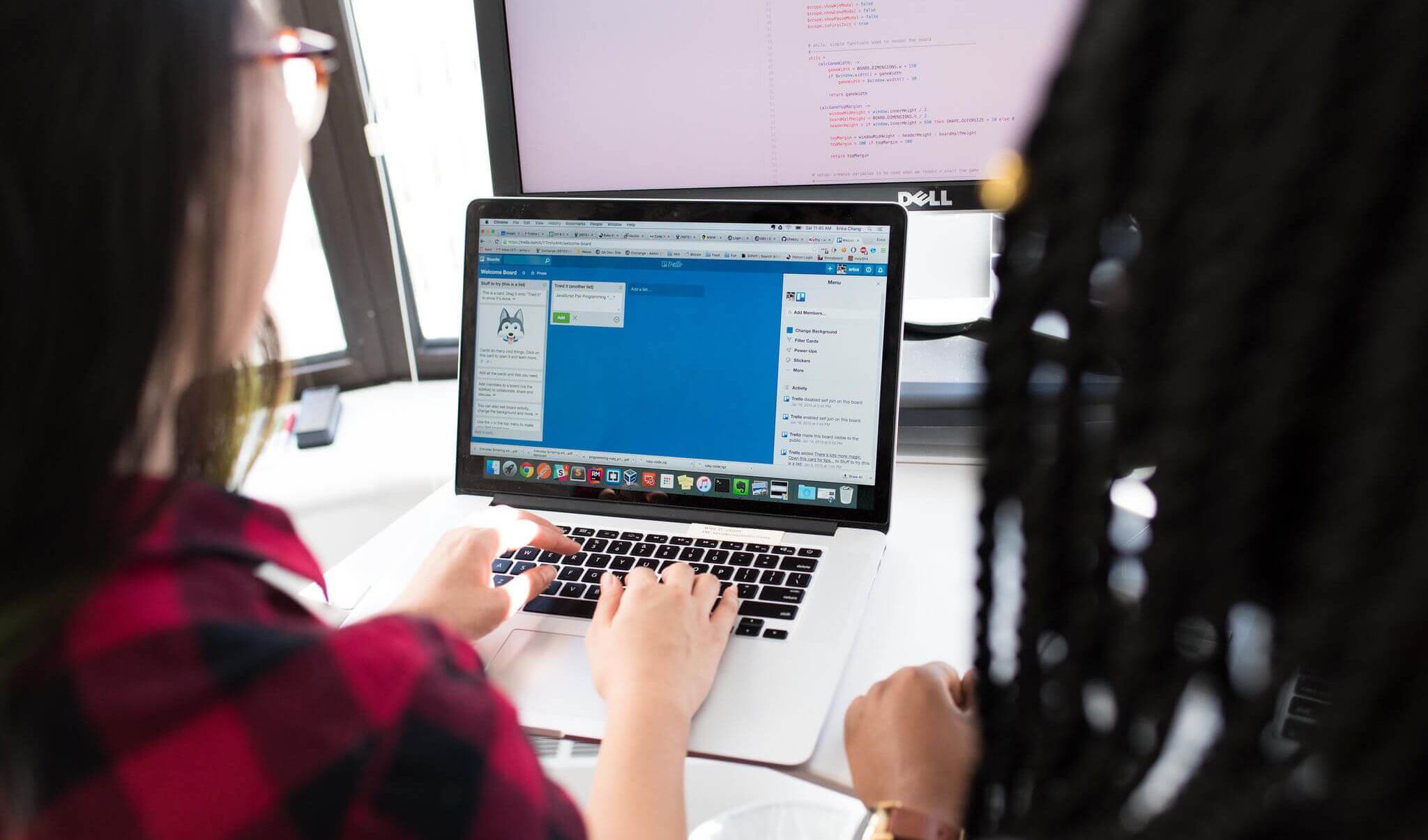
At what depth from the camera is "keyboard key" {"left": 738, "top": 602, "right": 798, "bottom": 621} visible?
687mm

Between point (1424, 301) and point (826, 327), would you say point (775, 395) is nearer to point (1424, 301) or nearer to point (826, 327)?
point (826, 327)

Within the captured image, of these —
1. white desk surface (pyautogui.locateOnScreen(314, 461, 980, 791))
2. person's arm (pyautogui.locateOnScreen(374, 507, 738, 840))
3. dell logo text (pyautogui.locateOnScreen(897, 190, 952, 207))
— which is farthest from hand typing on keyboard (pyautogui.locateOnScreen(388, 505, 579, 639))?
dell logo text (pyautogui.locateOnScreen(897, 190, 952, 207))

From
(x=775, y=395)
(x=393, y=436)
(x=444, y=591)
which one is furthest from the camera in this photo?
(x=393, y=436)

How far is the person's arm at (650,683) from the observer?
0.51 m

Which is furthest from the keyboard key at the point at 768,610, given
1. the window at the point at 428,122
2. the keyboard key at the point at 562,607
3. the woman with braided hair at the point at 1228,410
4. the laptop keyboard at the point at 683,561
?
the window at the point at 428,122

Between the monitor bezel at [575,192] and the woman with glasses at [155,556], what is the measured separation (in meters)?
0.56

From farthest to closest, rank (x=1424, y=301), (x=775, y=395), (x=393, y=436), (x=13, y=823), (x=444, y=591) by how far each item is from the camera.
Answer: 1. (x=393, y=436)
2. (x=775, y=395)
3. (x=444, y=591)
4. (x=13, y=823)
5. (x=1424, y=301)

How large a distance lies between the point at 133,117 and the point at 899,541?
0.62 metres

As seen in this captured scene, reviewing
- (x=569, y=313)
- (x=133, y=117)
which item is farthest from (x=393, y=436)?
(x=133, y=117)

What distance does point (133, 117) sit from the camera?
34 centimetres

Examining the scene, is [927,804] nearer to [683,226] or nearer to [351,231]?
[683,226]

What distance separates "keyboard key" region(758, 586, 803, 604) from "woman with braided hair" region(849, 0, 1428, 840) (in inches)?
15.8

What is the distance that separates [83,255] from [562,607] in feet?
1.44

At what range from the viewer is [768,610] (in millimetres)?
692
